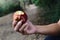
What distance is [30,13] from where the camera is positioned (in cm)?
385

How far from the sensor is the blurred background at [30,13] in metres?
3.06

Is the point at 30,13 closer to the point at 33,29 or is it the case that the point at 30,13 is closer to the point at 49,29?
the point at 49,29

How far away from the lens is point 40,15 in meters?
3.61

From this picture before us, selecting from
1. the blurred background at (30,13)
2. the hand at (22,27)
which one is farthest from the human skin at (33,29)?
the blurred background at (30,13)

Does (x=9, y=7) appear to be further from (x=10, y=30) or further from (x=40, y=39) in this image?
(x=40, y=39)

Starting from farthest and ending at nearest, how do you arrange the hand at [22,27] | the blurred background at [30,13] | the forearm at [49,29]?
the blurred background at [30,13] → the forearm at [49,29] → the hand at [22,27]

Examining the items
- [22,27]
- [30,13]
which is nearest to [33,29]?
[22,27]

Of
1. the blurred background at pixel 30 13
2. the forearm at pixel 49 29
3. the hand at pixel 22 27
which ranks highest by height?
the hand at pixel 22 27

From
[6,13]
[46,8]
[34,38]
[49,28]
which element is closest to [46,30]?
[49,28]

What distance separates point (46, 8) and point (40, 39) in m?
0.75

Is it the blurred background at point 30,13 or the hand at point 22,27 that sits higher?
the hand at point 22,27

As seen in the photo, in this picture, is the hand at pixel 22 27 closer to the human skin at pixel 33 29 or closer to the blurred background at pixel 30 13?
the human skin at pixel 33 29

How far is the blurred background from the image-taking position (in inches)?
121

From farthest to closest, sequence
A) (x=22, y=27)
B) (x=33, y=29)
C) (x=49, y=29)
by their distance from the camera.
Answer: (x=49, y=29)
(x=33, y=29)
(x=22, y=27)
